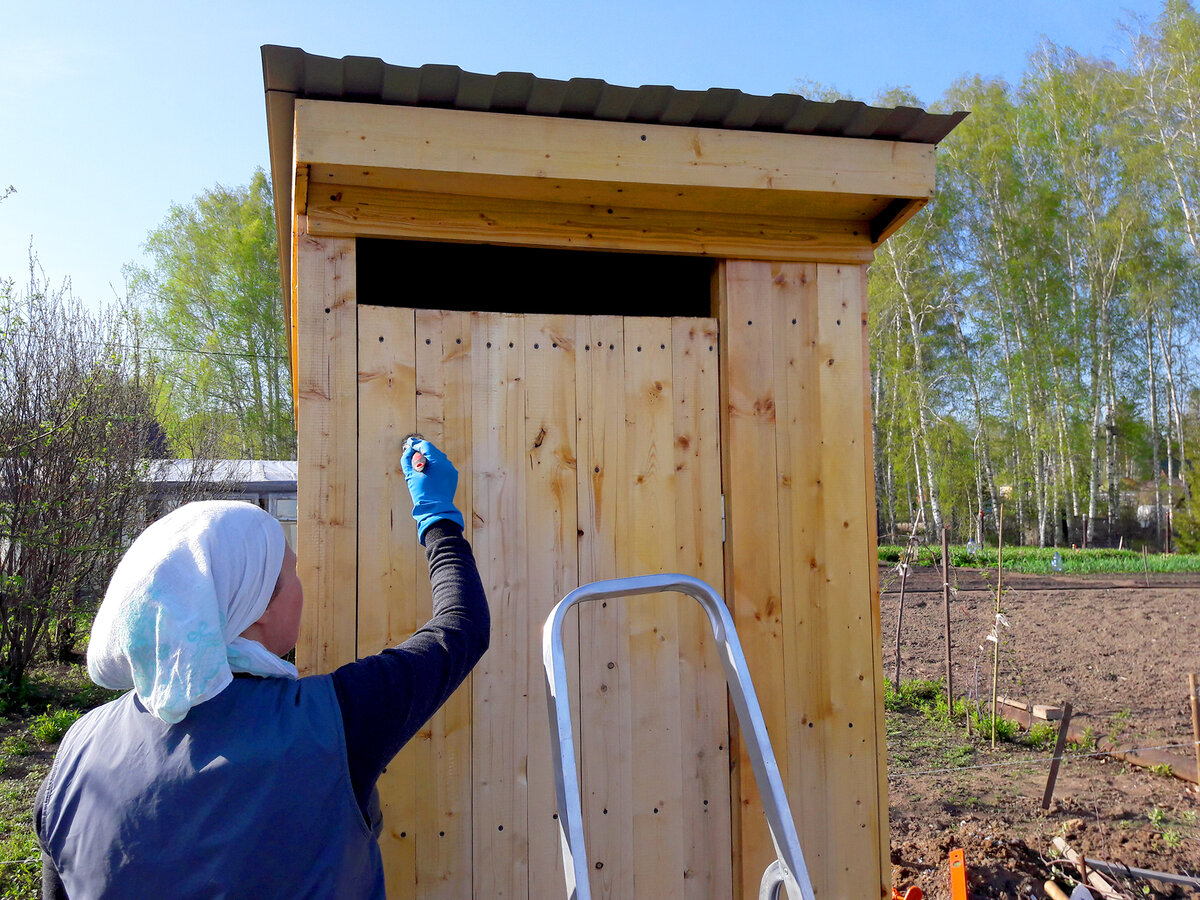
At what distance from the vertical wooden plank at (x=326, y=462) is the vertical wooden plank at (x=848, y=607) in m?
1.58

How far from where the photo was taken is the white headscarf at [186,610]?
130cm

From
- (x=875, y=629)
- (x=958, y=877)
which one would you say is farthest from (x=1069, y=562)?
(x=875, y=629)

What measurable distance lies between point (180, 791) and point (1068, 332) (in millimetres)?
32551

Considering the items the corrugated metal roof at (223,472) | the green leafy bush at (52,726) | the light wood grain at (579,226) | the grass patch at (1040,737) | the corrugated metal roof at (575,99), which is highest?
the corrugated metal roof at (575,99)

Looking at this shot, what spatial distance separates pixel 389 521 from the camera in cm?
257

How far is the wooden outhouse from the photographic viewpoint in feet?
8.27

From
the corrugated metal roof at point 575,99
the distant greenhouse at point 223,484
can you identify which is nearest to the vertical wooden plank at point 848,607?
the corrugated metal roof at point 575,99

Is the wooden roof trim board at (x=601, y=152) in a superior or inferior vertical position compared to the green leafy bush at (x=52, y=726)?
superior

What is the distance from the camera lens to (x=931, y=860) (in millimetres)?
4801

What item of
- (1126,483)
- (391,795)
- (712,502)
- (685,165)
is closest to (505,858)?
(391,795)

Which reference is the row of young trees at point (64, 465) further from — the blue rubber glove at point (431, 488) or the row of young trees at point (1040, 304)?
the row of young trees at point (1040, 304)

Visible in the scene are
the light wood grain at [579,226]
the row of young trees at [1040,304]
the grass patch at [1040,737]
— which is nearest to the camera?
the light wood grain at [579,226]

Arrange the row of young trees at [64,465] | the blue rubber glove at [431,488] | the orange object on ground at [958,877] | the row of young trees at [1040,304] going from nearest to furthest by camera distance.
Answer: the blue rubber glove at [431,488] → the orange object on ground at [958,877] → the row of young trees at [64,465] → the row of young trees at [1040,304]

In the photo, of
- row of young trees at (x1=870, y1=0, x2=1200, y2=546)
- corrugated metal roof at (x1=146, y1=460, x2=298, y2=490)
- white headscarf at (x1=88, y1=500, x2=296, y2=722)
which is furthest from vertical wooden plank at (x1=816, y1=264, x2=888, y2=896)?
row of young trees at (x1=870, y1=0, x2=1200, y2=546)
